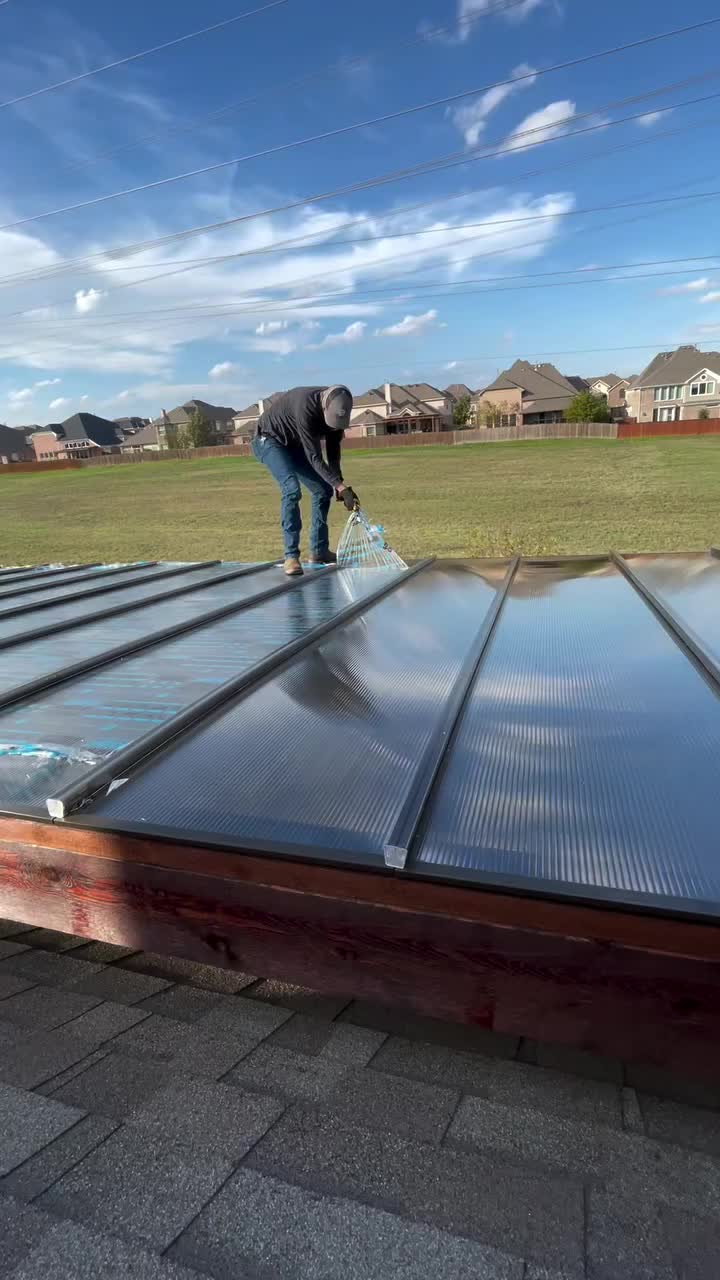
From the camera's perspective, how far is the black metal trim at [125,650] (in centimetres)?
290

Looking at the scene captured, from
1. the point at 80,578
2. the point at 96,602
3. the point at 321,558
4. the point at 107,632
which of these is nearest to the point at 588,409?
the point at 321,558

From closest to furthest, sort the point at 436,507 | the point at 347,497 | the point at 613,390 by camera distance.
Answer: the point at 347,497 < the point at 436,507 < the point at 613,390

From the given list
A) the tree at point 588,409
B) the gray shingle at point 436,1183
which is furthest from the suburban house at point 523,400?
the gray shingle at point 436,1183

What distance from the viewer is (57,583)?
5957 millimetres

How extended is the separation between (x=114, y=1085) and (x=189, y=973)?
51 cm

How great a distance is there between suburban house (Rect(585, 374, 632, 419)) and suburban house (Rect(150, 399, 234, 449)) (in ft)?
132

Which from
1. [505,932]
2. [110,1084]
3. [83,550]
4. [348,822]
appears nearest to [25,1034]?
[110,1084]

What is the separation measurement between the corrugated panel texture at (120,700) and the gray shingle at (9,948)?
74 centimetres

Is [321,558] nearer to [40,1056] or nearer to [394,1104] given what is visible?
[40,1056]

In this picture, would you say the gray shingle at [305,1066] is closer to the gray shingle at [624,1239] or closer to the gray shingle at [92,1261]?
the gray shingle at [92,1261]

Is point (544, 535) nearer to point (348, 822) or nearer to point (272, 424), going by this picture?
point (272, 424)

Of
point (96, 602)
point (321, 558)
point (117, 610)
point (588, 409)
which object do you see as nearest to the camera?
point (117, 610)

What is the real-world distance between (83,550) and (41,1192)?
45.6ft

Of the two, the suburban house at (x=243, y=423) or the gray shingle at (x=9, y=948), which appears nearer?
the gray shingle at (x=9, y=948)
